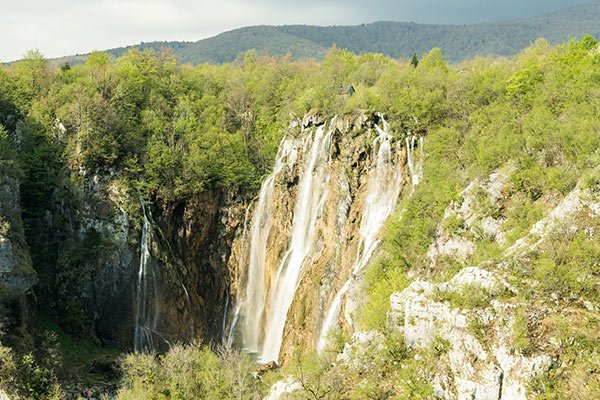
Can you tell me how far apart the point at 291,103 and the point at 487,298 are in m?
38.3

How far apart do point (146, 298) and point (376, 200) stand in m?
20.3

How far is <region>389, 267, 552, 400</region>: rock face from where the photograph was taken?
587 inches

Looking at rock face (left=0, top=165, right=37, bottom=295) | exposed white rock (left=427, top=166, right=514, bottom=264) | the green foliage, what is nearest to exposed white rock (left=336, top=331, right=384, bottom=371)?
the green foliage

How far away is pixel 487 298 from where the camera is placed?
1711 cm

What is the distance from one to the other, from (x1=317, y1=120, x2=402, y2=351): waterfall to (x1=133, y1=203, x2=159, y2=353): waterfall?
1524 cm

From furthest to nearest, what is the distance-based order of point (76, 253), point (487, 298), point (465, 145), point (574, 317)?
point (76, 253) < point (465, 145) < point (487, 298) < point (574, 317)

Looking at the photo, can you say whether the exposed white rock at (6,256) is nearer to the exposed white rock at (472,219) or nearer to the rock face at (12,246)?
the rock face at (12,246)

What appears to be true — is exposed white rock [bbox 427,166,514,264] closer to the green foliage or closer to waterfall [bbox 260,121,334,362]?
the green foliage

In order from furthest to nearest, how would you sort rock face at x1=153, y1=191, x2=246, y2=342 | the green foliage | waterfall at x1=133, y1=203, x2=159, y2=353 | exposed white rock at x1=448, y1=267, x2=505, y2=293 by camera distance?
1. rock face at x1=153, y1=191, x2=246, y2=342
2. waterfall at x1=133, y1=203, x2=159, y2=353
3. the green foliage
4. exposed white rock at x1=448, y1=267, x2=505, y2=293

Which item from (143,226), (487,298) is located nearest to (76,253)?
(143,226)

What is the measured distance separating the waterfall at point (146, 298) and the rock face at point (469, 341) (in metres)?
25.9

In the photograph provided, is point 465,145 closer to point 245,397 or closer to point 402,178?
point 402,178

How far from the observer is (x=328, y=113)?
4247 cm

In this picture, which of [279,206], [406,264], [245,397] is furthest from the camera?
[279,206]
